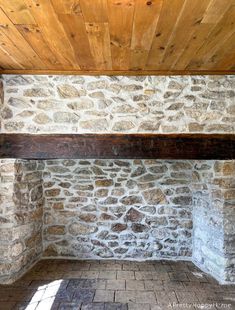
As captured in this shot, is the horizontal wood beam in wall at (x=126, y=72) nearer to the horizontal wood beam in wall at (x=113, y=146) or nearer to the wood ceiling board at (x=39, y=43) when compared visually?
the wood ceiling board at (x=39, y=43)

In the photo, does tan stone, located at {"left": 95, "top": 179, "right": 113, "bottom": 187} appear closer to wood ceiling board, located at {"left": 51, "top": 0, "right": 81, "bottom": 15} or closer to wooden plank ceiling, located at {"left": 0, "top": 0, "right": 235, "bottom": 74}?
wooden plank ceiling, located at {"left": 0, "top": 0, "right": 235, "bottom": 74}

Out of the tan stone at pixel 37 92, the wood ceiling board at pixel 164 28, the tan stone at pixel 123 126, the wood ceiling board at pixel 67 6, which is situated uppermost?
the wood ceiling board at pixel 164 28

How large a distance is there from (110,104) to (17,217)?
1685 millimetres

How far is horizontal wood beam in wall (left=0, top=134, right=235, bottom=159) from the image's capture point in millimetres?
2723

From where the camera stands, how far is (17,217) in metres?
2.89

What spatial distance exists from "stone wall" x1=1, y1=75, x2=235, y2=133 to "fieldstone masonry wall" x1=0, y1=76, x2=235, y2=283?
11mm

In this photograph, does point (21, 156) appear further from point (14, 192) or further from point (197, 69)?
point (197, 69)

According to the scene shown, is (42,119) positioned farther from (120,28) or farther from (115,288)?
(115,288)

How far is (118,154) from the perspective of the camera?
2.73m

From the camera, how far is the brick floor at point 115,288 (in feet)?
8.10

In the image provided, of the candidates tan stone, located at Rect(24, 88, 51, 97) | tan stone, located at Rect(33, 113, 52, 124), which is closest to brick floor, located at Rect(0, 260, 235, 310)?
tan stone, located at Rect(33, 113, 52, 124)

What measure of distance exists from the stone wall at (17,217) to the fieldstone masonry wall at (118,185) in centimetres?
1

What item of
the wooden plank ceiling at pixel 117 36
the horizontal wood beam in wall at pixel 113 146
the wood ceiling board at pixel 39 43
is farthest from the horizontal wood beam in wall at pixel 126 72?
the horizontal wood beam in wall at pixel 113 146

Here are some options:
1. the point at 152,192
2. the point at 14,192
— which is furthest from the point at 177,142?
the point at 14,192
